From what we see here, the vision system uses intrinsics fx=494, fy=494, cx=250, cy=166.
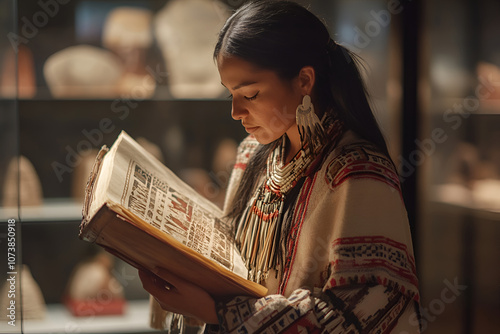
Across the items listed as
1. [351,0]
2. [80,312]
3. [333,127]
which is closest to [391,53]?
[351,0]

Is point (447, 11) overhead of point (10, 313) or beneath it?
overhead

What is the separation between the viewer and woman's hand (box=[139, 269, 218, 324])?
63 cm

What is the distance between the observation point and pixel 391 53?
5.57ft

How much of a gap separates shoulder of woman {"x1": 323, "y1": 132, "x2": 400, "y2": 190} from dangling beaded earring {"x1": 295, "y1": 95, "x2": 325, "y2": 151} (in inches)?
1.2

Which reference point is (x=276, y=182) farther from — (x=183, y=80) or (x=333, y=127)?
(x=183, y=80)

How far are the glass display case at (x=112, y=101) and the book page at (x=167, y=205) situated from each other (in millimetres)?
851

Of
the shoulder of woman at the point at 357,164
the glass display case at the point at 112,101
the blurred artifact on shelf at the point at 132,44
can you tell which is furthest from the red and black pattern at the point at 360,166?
the blurred artifact on shelf at the point at 132,44

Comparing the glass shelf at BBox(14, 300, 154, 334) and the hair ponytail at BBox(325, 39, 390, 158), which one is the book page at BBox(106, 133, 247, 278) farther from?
the glass shelf at BBox(14, 300, 154, 334)

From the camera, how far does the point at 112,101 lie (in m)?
1.68

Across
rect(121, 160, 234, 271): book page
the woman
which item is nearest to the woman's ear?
the woman

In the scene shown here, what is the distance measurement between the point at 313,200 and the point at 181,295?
8.5 inches

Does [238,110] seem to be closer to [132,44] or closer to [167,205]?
[167,205]

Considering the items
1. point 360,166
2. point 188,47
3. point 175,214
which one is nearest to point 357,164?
point 360,166

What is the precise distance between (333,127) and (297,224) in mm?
145
